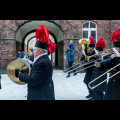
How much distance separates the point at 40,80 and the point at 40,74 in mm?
97

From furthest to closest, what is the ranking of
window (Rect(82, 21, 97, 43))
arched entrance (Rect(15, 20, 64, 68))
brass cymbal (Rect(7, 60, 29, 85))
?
arched entrance (Rect(15, 20, 64, 68))
window (Rect(82, 21, 97, 43))
brass cymbal (Rect(7, 60, 29, 85))

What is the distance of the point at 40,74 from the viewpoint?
273 centimetres

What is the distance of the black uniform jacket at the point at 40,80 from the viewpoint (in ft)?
8.97

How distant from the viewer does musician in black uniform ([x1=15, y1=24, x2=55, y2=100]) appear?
9.00 ft

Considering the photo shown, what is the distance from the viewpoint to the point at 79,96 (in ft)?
20.2

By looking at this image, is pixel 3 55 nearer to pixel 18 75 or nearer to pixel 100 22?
pixel 100 22

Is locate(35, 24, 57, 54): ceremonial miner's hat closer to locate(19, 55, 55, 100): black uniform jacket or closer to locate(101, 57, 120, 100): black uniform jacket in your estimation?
locate(19, 55, 55, 100): black uniform jacket

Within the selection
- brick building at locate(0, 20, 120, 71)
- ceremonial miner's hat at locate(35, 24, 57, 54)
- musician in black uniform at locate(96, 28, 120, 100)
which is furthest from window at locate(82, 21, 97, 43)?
ceremonial miner's hat at locate(35, 24, 57, 54)

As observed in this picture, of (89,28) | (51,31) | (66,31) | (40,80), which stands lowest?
(40,80)

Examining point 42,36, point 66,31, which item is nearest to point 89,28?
point 66,31

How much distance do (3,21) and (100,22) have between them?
7.16 m

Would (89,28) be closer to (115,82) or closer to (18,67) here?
(115,82)

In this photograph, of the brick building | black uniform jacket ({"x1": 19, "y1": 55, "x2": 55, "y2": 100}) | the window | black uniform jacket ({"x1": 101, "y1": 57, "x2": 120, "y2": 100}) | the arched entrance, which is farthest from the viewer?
the arched entrance

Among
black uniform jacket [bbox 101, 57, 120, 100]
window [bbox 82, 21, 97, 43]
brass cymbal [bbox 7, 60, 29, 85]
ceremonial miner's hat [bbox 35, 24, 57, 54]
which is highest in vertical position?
window [bbox 82, 21, 97, 43]
